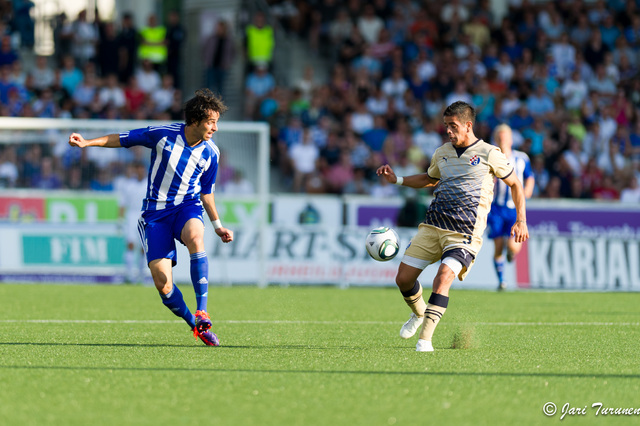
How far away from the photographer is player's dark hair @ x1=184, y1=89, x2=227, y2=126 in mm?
8094

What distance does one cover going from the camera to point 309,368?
670 cm

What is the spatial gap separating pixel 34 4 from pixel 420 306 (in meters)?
16.8

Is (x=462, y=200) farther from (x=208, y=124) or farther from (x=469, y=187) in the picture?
(x=208, y=124)

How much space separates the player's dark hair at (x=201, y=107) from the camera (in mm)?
8094

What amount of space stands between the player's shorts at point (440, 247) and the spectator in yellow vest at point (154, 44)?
580 inches

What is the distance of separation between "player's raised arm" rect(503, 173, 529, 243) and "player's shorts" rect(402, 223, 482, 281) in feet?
1.05

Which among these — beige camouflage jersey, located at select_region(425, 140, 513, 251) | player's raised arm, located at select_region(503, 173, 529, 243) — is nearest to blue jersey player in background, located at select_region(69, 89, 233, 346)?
beige camouflage jersey, located at select_region(425, 140, 513, 251)

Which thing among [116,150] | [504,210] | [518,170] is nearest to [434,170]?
[518,170]

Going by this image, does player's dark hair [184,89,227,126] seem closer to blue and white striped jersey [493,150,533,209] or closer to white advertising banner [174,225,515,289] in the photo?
blue and white striped jersey [493,150,533,209]

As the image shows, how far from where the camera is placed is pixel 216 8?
23.5 m

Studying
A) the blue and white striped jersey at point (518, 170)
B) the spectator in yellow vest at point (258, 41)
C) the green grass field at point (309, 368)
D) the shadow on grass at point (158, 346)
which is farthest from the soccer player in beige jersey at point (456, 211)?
the spectator in yellow vest at point (258, 41)

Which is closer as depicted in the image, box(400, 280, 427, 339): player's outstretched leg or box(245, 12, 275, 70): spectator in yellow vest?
box(400, 280, 427, 339): player's outstretched leg

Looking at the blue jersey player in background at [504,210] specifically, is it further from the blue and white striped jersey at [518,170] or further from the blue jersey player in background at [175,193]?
the blue jersey player in background at [175,193]

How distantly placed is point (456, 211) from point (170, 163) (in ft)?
7.94
